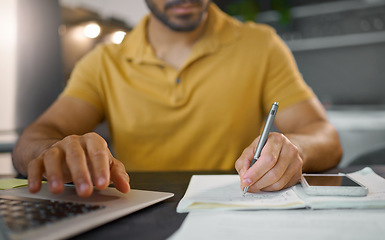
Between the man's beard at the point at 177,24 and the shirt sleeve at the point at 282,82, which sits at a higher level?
the man's beard at the point at 177,24

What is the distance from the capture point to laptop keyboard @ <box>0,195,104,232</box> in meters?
0.39

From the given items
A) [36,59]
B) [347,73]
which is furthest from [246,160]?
[347,73]

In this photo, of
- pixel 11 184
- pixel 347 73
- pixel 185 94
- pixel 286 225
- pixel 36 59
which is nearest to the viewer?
pixel 286 225

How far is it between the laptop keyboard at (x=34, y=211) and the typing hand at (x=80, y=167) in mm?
20

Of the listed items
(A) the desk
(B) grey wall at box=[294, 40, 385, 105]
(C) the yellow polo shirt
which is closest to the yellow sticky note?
(A) the desk

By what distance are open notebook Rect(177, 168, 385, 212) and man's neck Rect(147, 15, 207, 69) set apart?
0.66 meters

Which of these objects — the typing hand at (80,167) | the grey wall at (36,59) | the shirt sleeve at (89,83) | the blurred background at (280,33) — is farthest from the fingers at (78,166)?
the grey wall at (36,59)

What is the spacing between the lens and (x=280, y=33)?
3469 mm

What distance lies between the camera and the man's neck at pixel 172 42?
1.19 meters

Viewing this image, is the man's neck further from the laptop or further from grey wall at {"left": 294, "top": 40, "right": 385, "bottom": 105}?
grey wall at {"left": 294, "top": 40, "right": 385, "bottom": 105}

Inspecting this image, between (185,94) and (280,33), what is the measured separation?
2614mm

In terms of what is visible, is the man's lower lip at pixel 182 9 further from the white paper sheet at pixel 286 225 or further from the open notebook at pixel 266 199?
the white paper sheet at pixel 286 225

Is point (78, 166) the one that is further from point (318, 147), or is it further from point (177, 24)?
point (177, 24)

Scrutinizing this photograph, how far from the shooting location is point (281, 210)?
48 cm
